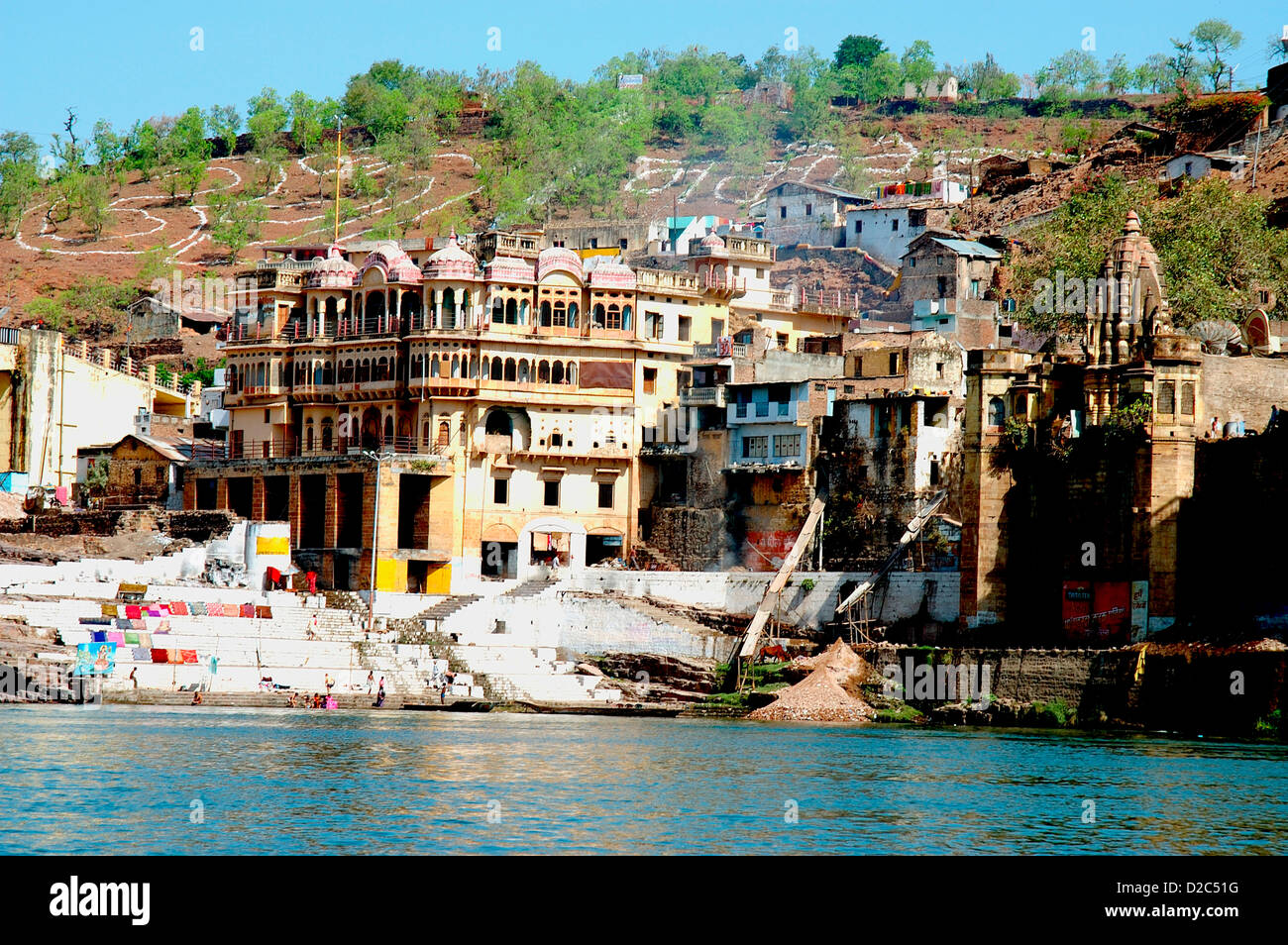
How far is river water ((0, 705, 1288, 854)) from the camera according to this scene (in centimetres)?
2923

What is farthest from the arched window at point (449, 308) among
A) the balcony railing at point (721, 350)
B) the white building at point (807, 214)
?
the white building at point (807, 214)

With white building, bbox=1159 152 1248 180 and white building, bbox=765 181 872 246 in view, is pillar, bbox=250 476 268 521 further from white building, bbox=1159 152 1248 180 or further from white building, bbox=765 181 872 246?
white building, bbox=1159 152 1248 180

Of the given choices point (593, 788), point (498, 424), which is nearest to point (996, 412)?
point (498, 424)

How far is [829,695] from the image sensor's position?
57594 millimetres

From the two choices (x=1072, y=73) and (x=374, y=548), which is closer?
(x=374, y=548)

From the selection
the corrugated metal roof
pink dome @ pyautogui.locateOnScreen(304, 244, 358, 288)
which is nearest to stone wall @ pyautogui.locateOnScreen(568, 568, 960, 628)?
pink dome @ pyautogui.locateOnScreen(304, 244, 358, 288)

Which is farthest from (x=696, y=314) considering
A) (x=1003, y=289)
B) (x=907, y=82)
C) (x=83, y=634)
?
(x=907, y=82)

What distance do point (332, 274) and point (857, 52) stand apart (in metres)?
109

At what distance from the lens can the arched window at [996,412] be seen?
61312 mm

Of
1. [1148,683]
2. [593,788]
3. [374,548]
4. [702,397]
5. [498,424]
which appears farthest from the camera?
[498,424]

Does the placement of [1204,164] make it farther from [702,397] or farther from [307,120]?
[307,120]

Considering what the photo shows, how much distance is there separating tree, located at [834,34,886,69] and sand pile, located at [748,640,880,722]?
12658cm

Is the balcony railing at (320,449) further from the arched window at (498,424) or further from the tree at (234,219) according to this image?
the tree at (234,219)
